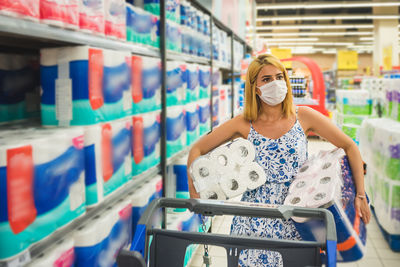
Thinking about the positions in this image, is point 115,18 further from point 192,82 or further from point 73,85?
point 192,82

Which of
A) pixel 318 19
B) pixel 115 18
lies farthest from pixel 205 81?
pixel 318 19

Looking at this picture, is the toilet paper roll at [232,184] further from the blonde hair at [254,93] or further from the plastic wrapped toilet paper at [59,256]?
the plastic wrapped toilet paper at [59,256]

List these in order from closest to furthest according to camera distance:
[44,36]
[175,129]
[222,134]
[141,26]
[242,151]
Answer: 1. [44,36]
2. [242,151]
3. [222,134]
4. [141,26]
5. [175,129]

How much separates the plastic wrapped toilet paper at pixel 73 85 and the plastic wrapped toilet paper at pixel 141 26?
433 millimetres

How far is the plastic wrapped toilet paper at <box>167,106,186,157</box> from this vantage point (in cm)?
254

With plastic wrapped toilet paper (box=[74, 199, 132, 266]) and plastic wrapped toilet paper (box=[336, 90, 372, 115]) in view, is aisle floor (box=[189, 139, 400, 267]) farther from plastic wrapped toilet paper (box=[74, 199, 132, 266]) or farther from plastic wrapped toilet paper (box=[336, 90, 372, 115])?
plastic wrapped toilet paper (box=[336, 90, 372, 115])

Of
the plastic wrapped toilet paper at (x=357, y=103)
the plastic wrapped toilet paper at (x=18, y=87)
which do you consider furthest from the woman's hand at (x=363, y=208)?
the plastic wrapped toilet paper at (x=357, y=103)

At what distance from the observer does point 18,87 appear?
174cm

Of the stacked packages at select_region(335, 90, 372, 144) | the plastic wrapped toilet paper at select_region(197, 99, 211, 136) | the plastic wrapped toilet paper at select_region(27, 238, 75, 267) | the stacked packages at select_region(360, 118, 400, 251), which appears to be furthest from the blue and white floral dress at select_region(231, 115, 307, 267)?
the stacked packages at select_region(335, 90, 372, 144)

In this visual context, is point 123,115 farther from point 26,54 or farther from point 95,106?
point 26,54

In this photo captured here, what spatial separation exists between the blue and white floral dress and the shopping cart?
1.36ft

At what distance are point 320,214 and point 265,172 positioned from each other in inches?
20.2

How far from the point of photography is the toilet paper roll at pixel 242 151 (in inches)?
63.9

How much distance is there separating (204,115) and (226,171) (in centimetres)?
193
